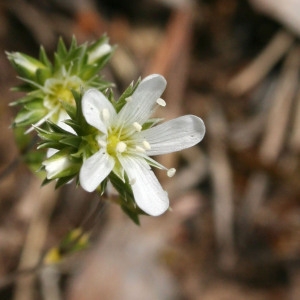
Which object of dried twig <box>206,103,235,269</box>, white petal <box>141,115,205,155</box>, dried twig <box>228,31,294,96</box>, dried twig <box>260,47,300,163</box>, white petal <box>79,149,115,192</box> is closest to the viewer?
white petal <box>79,149,115,192</box>

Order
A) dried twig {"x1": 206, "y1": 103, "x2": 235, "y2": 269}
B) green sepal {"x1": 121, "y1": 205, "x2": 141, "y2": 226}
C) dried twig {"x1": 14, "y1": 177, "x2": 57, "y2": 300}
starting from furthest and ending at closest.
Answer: dried twig {"x1": 206, "y1": 103, "x2": 235, "y2": 269} → dried twig {"x1": 14, "y1": 177, "x2": 57, "y2": 300} → green sepal {"x1": 121, "y1": 205, "x2": 141, "y2": 226}

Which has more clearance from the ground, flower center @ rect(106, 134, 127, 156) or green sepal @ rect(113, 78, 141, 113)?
green sepal @ rect(113, 78, 141, 113)

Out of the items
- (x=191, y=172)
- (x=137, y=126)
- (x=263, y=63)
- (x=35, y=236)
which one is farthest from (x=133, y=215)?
(x=263, y=63)

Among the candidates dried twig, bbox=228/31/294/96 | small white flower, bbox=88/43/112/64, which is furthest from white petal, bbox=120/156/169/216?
dried twig, bbox=228/31/294/96

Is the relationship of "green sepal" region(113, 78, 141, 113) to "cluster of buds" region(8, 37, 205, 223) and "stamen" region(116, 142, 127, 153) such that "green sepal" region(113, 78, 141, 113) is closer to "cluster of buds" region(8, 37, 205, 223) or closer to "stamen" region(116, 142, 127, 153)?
"cluster of buds" region(8, 37, 205, 223)

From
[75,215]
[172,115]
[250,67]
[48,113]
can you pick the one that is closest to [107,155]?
[48,113]

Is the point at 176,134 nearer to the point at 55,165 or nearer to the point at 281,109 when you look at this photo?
the point at 55,165

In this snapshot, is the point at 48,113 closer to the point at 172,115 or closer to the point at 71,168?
the point at 71,168

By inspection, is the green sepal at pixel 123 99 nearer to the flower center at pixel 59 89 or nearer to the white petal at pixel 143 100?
the white petal at pixel 143 100

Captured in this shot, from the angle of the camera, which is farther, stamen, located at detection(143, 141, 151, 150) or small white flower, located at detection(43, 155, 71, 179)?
A: stamen, located at detection(143, 141, 151, 150)
